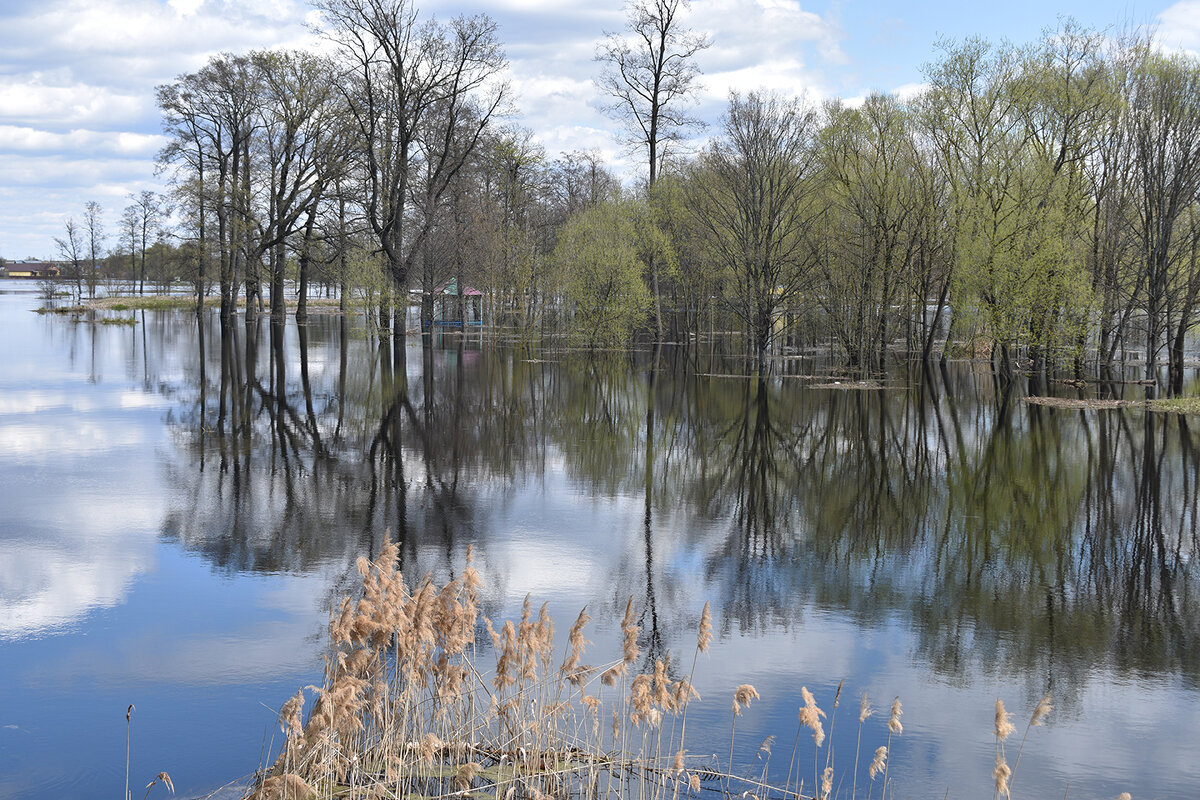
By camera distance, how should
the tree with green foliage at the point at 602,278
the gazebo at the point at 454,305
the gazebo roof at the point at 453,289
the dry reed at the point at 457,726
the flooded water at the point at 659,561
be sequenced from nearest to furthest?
1. the dry reed at the point at 457,726
2. the flooded water at the point at 659,561
3. the tree with green foliage at the point at 602,278
4. the gazebo roof at the point at 453,289
5. the gazebo at the point at 454,305

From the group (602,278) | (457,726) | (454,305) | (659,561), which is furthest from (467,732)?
(454,305)

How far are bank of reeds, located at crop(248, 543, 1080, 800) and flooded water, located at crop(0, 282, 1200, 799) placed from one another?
475 millimetres

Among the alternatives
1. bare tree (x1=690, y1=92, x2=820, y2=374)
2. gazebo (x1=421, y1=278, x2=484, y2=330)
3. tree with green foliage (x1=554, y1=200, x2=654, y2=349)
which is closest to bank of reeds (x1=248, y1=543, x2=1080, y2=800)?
bare tree (x1=690, y1=92, x2=820, y2=374)

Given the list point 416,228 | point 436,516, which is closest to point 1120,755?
point 436,516

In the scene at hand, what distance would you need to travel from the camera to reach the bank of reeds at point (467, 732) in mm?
4914

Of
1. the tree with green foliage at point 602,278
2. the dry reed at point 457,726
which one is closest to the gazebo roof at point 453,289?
the tree with green foliage at point 602,278

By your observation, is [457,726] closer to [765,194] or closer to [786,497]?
[786,497]

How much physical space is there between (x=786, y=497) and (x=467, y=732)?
8.20 metres

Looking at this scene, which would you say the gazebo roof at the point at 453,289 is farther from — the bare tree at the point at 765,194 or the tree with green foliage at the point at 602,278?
the bare tree at the point at 765,194

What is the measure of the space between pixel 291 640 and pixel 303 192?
48191 millimetres

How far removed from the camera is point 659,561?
10.0 m

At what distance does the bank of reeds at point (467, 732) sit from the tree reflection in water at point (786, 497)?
1.89m

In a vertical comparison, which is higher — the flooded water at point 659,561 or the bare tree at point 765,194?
the bare tree at point 765,194

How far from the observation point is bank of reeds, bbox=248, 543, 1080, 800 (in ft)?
16.1
